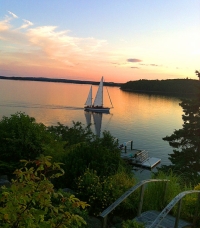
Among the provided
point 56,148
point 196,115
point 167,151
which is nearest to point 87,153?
point 56,148

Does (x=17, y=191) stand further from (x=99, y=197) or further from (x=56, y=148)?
(x=56, y=148)

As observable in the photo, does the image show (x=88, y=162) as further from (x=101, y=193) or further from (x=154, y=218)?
(x=154, y=218)

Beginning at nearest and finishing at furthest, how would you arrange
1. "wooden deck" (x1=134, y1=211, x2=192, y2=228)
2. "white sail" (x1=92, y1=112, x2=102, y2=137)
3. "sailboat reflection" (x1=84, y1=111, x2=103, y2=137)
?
"wooden deck" (x1=134, y1=211, x2=192, y2=228) < "white sail" (x1=92, y1=112, x2=102, y2=137) < "sailboat reflection" (x1=84, y1=111, x2=103, y2=137)

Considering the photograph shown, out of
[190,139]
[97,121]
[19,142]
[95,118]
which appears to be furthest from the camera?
[95,118]

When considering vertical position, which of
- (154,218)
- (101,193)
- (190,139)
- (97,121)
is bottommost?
(97,121)

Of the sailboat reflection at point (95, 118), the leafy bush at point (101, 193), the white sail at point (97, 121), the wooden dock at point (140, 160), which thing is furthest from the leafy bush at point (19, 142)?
the sailboat reflection at point (95, 118)

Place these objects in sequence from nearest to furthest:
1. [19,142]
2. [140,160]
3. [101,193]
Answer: [101,193]
[19,142]
[140,160]

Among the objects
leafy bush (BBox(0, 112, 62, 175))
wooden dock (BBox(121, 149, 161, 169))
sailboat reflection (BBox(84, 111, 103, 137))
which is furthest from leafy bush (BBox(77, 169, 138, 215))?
sailboat reflection (BBox(84, 111, 103, 137))

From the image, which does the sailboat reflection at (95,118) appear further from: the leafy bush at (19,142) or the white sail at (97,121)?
the leafy bush at (19,142)

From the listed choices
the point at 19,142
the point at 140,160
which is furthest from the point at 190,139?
the point at 19,142

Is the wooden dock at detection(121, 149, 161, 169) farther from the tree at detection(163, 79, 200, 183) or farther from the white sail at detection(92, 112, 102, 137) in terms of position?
the white sail at detection(92, 112, 102, 137)

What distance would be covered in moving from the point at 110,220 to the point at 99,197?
1.92 feet

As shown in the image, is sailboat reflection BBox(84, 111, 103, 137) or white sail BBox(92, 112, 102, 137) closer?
white sail BBox(92, 112, 102, 137)

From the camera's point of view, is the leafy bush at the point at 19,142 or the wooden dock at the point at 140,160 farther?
the wooden dock at the point at 140,160
